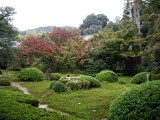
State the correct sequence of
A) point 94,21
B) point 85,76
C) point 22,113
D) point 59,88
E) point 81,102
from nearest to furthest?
point 22,113
point 81,102
point 59,88
point 85,76
point 94,21

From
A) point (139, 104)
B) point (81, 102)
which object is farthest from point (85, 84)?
point (139, 104)

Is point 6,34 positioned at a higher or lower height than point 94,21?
lower

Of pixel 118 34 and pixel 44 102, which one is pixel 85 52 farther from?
pixel 44 102

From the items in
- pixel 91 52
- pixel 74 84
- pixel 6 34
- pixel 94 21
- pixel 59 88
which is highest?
pixel 94 21

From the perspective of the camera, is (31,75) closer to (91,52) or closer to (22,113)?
(91,52)

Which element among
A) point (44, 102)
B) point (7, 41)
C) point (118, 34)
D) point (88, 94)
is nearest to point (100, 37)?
point (118, 34)

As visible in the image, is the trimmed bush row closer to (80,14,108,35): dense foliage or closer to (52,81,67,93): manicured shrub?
(52,81,67,93): manicured shrub

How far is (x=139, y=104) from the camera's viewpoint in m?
7.34

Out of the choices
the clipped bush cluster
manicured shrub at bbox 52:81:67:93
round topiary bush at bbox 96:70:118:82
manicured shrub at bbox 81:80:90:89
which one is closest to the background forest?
round topiary bush at bbox 96:70:118:82

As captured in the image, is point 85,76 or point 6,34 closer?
point 85,76

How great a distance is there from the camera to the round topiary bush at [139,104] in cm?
713

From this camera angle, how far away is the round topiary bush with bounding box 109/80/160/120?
7133mm

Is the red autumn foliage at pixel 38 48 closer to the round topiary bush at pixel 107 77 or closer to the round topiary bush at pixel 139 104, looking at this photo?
the round topiary bush at pixel 107 77

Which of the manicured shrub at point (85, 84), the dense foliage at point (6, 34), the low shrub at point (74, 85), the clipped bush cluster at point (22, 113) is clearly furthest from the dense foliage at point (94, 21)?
the clipped bush cluster at point (22, 113)
